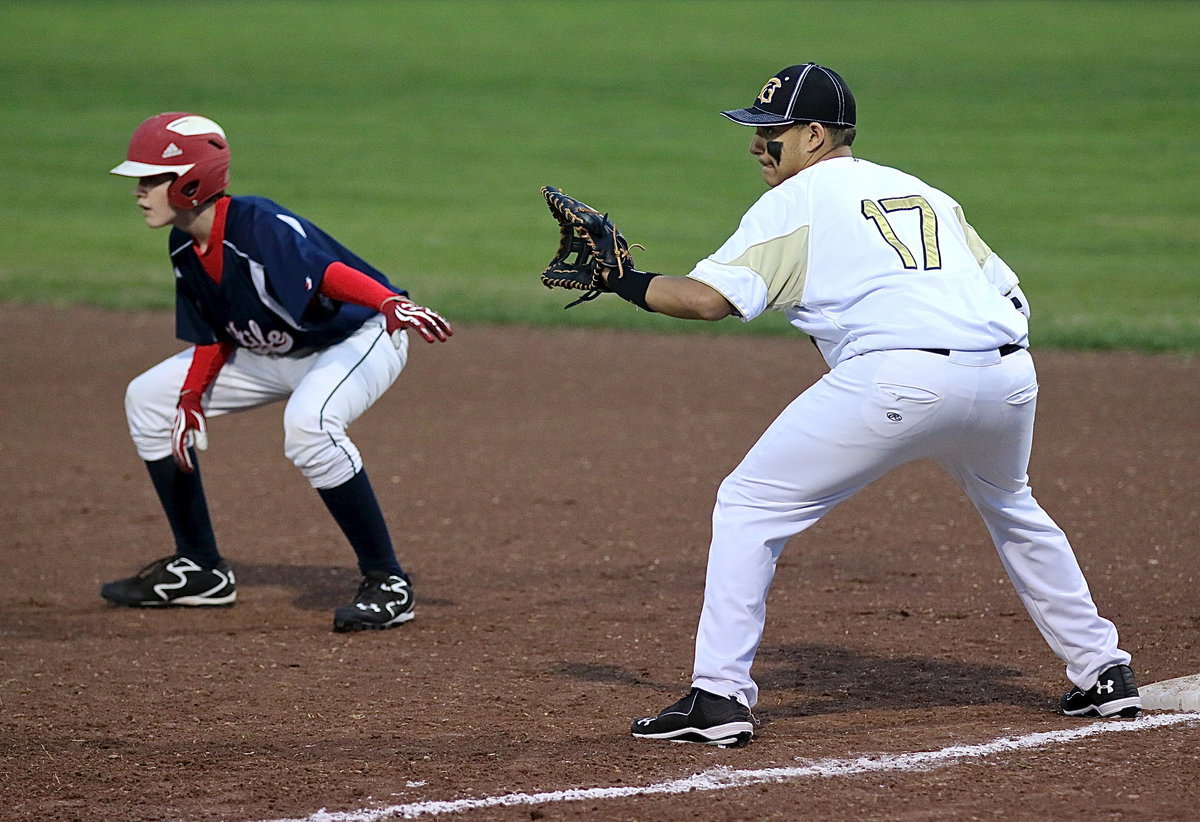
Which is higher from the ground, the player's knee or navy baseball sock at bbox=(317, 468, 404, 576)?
the player's knee

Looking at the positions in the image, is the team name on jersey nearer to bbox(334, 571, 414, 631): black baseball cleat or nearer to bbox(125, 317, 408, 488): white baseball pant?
bbox(125, 317, 408, 488): white baseball pant

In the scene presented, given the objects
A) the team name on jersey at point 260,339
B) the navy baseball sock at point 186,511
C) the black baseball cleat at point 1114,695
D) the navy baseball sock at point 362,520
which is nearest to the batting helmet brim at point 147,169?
the team name on jersey at point 260,339

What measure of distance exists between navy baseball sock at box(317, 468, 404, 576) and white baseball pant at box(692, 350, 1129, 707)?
1908mm

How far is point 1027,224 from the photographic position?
56.1 ft

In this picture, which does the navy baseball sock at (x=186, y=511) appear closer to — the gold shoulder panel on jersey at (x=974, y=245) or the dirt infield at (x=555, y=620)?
the dirt infield at (x=555, y=620)

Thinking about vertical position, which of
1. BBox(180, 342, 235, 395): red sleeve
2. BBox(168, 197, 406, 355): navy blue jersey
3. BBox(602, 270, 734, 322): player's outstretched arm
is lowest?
BBox(180, 342, 235, 395): red sleeve

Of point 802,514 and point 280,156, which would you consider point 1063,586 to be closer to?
point 802,514

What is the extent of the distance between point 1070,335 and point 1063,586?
298 inches

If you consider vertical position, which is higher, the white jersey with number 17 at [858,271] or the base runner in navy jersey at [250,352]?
the white jersey with number 17 at [858,271]

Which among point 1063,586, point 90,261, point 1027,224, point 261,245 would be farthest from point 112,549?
point 1027,224

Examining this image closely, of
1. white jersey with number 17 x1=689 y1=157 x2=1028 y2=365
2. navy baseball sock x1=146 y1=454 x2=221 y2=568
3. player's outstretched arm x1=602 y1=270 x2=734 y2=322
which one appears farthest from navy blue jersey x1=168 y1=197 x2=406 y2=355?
white jersey with number 17 x1=689 y1=157 x2=1028 y2=365

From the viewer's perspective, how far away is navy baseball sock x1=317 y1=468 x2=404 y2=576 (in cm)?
547

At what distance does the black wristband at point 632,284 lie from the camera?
396 cm

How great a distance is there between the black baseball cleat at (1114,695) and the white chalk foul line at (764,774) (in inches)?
1.7
